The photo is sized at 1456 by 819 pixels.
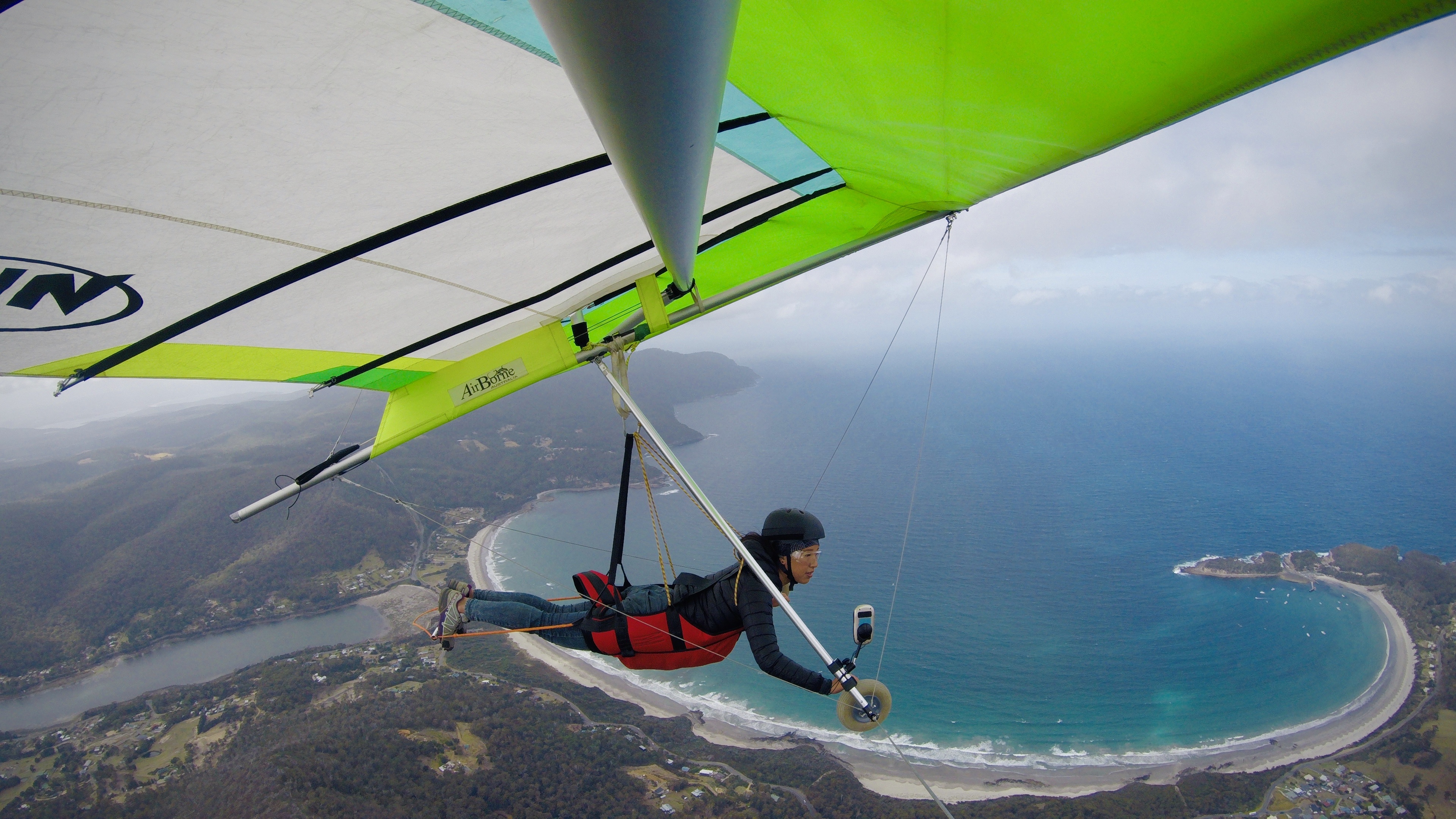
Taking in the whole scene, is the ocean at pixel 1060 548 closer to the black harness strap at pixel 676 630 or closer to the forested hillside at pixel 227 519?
the forested hillside at pixel 227 519

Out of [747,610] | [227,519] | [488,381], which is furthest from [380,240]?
[227,519]

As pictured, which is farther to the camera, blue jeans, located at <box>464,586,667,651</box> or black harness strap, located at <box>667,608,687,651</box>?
blue jeans, located at <box>464,586,667,651</box>

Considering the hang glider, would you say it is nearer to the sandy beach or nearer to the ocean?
the ocean

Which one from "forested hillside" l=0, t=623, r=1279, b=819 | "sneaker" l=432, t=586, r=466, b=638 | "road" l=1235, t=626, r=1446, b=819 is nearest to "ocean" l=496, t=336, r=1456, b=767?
"road" l=1235, t=626, r=1446, b=819

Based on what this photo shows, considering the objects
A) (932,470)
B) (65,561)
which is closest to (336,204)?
(932,470)

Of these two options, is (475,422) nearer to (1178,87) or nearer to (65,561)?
(65,561)

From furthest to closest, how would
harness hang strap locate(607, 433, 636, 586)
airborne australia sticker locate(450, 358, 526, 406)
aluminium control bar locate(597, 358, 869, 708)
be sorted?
1. airborne australia sticker locate(450, 358, 526, 406)
2. harness hang strap locate(607, 433, 636, 586)
3. aluminium control bar locate(597, 358, 869, 708)

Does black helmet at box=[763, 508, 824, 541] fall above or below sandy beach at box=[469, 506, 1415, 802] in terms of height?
above
